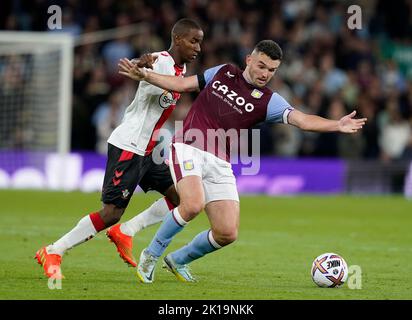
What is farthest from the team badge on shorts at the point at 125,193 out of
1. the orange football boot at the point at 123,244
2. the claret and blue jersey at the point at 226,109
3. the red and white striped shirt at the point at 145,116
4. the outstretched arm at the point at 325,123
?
the outstretched arm at the point at 325,123

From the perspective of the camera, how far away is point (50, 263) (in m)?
9.27

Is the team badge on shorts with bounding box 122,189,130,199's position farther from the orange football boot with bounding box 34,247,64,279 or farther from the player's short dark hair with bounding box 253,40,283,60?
the player's short dark hair with bounding box 253,40,283,60

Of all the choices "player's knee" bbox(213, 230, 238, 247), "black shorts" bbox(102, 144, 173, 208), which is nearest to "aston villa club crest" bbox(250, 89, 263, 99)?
"player's knee" bbox(213, 230, 238, 247)

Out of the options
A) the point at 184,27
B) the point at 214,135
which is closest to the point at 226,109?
the point at 214,135

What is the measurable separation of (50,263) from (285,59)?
14.9 meters

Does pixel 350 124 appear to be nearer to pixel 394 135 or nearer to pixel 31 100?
pixel 31 100

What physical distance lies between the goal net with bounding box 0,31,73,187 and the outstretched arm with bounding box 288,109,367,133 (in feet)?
39.8

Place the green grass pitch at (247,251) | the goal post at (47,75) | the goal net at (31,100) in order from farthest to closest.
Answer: the goal net at (31,100)
the goal post at (47,75)
the green grass pitch at (247,251)

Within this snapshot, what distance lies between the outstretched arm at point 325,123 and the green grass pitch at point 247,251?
1428 millimetres

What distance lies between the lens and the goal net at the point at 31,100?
68.5 feet

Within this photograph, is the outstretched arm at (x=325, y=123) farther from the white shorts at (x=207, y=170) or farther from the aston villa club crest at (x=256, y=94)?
the white shorts at (x=207, y=170)

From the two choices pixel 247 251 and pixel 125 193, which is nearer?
pixel 125 193

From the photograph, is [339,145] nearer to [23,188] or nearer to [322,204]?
[322,204]
